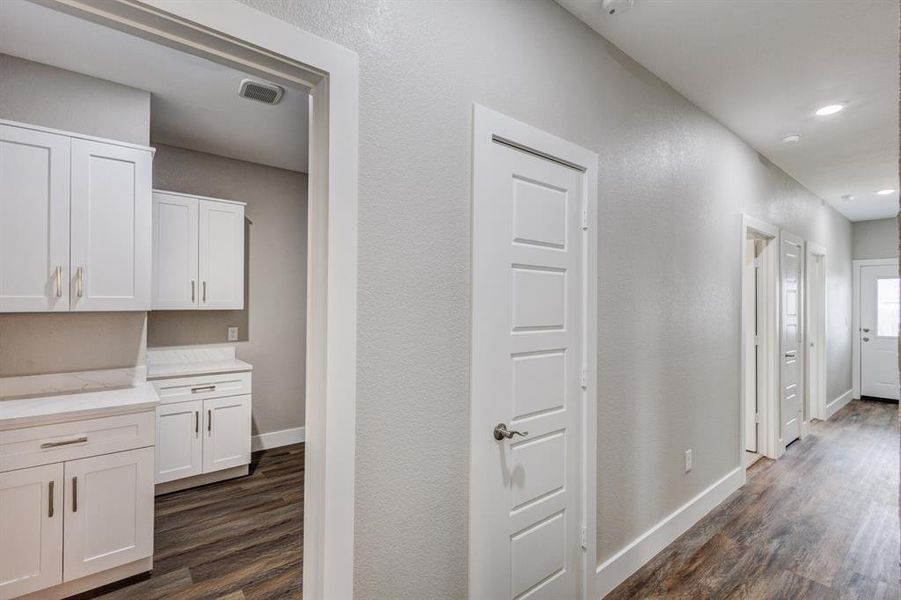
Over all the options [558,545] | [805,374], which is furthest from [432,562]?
[805,374]

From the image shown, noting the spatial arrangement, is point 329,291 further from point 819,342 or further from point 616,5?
point 819,342

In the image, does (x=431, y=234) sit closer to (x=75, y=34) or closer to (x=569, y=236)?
Answer: (x=569, y=236)

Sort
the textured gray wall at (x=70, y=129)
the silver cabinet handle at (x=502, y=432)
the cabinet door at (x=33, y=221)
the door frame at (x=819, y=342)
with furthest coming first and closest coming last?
the door frame at (x=819, y=342)
the textured gray wall at (x=70, y=129)
the cabinet door at (x=33, y=221)
the silver cabinet handle at (x=502, y=432)

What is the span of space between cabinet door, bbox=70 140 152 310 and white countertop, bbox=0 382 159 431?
516mm

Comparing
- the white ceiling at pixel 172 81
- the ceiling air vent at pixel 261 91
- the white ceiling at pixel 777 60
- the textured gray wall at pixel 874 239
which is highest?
the white ceiling at pixel 777 60

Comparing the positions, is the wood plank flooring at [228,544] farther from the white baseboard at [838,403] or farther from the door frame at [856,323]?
the door frame at [856,323]

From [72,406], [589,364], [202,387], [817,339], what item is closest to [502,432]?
[589,364]

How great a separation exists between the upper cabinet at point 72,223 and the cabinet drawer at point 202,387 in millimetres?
791

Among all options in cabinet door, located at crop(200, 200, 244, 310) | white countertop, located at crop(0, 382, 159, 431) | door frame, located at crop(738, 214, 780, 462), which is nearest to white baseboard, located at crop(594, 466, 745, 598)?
door frame, located at crop(738, 214, 780, 462)

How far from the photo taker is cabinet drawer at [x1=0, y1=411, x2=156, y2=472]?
1.96 meters

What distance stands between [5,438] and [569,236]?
2735 millimetres

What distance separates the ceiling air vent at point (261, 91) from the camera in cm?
254

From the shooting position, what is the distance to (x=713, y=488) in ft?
10.3

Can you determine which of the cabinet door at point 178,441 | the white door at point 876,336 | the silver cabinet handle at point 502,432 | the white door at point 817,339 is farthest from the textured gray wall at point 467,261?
the white door at point 876,336
